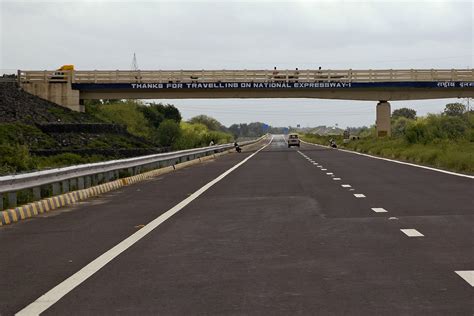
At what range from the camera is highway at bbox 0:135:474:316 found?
5.98 m

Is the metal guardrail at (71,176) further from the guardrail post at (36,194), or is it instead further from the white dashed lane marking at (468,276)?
the white dashed lane marking at (468,276)

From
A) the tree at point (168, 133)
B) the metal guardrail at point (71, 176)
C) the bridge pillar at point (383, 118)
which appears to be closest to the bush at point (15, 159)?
the metal guardrail at point (71, 176)

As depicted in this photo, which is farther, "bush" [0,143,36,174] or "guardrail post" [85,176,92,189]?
"bush" [0,143,36,174]

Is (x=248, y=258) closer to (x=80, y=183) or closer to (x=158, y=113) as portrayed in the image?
(x=80, y=183)

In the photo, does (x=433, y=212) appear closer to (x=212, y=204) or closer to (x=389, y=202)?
(x=389, y=202)

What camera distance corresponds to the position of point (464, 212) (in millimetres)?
12258

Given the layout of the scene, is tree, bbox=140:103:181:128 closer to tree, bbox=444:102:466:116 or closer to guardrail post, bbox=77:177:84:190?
tree, bbox=444:102:466:116

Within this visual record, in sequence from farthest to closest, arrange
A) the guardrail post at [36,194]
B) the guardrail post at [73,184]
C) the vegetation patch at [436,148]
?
the vegetation patch at [436,148]
the guardrail post at [73,184]
the guardrail post at [36,194]

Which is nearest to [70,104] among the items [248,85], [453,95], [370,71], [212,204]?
[248,85]

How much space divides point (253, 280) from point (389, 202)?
8.07 m

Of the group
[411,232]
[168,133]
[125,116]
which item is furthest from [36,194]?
[168,133]

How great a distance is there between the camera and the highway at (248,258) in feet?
19.6

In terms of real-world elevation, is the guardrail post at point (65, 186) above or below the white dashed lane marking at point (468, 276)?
above

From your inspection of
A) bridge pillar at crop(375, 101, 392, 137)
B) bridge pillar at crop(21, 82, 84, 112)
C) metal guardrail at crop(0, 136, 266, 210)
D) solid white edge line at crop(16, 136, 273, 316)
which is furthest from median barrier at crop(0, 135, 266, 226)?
bridge pillar at crop(375, 101, 392, 137)
